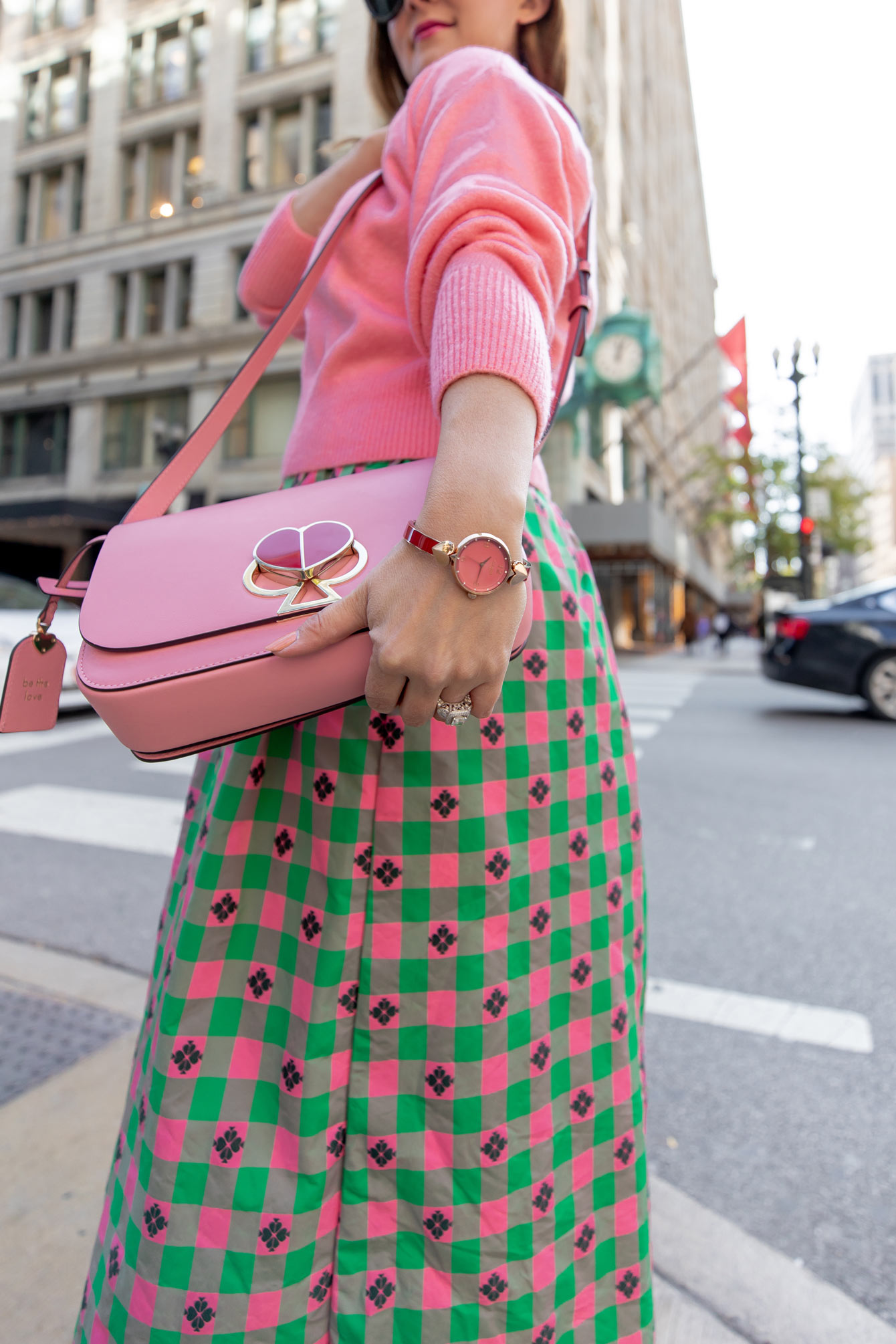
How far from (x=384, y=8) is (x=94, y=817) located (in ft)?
13.5

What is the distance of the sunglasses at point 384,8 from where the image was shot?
1.11 metres

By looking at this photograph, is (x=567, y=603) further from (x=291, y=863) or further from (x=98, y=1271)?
(x=98, y=1271)

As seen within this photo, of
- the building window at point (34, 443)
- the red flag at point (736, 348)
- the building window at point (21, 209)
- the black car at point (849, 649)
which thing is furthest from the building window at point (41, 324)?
the black car at point (849, 649)

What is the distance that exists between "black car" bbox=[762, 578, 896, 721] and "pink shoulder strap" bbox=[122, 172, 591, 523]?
7.58 m

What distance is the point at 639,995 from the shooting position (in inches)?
42.1

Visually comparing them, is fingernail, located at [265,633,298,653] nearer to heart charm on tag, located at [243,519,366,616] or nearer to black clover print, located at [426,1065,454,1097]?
heart charm on tag, located at [243,519,366,616]

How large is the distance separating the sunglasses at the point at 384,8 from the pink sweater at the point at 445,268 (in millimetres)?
237

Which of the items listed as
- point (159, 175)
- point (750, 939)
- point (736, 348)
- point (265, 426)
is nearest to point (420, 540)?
point (750, 939)

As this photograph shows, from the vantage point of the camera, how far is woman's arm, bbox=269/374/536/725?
2.17 ft

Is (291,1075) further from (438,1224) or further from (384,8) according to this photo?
(384,8)

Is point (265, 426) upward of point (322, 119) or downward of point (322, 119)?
downward

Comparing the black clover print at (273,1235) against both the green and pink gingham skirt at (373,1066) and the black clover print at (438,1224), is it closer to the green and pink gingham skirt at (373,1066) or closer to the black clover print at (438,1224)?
the green and pink gingham skirt at (373,1066)

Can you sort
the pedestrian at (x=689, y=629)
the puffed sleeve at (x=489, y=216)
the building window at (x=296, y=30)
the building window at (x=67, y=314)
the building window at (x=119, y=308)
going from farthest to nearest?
the pedestrian at (x=689, y=629) < the building window at (x=67, y=314) < the building window at (x=119, y=308) < the building window at (x=296, y=30) < the puffed sleeve at (x=489, y=216)

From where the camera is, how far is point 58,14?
2427 centimetres
